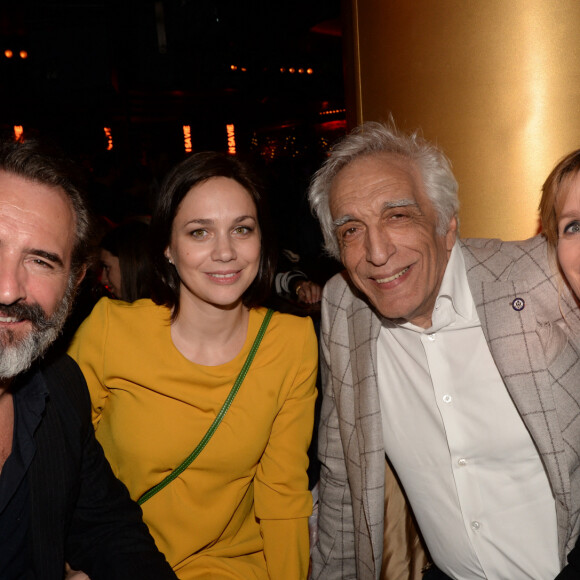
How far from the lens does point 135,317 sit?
7.41 feet

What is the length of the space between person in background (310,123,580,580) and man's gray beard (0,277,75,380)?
113 centimetres

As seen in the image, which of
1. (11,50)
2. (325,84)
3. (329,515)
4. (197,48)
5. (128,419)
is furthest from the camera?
(325,84)

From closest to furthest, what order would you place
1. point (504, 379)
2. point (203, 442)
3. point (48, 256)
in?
point (48, 256) < point (504, 379) < point (203, 442)

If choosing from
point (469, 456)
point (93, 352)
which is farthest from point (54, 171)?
point (469, 456)

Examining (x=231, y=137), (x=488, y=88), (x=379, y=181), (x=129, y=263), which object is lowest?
(x=129, y=263)

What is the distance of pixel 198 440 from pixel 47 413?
0.59 meters

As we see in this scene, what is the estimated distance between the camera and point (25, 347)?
1.75 m

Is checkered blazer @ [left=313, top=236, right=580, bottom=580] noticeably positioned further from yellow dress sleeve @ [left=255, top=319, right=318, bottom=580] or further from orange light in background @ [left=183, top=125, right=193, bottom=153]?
orange light in background @ [left=183, top=125, right=193, bottom=153]

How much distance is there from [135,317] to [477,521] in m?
1.62

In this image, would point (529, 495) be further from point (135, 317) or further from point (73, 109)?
point (73, 109)

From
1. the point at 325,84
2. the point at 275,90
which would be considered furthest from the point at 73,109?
the point at 325,84

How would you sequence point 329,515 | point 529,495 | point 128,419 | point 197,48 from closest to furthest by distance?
point 529,495
point 128,419
point 329,515
point 197,48

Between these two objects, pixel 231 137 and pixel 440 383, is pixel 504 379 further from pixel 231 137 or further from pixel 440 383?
pixel 231 137

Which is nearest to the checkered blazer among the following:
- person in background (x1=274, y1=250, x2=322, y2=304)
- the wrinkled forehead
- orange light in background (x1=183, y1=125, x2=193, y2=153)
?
the wrinkled forehead
